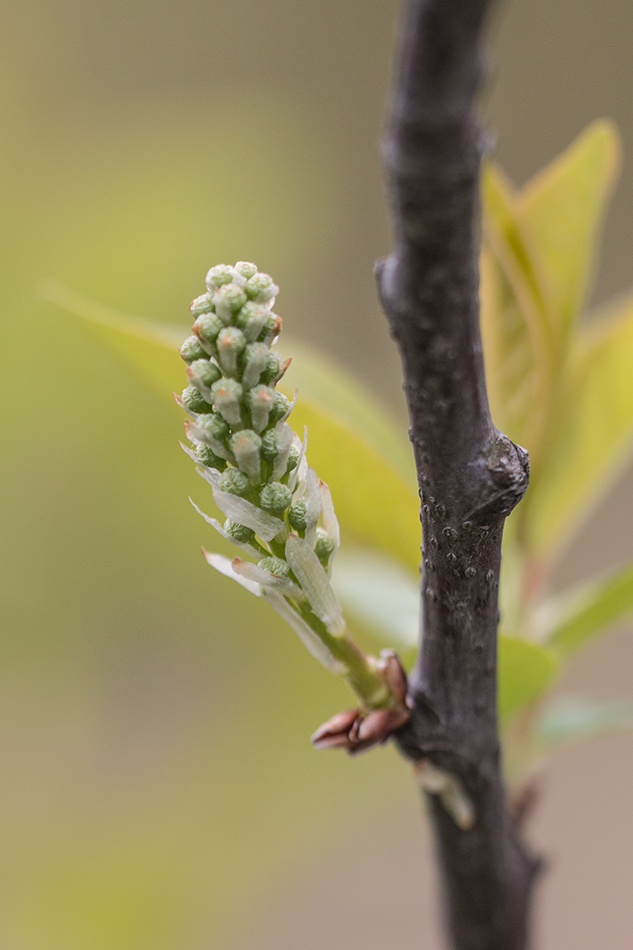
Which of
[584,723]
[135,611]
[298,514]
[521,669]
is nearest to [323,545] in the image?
[298,514]

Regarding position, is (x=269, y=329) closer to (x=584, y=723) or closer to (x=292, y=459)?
(x=292, y=459)

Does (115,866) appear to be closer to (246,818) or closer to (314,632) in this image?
(246,818)

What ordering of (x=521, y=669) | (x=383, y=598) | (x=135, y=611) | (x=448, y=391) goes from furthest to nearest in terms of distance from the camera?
(x=135, y=611)
(x=383, y=598)
(x=521, y=669)
(x=448, y=391)

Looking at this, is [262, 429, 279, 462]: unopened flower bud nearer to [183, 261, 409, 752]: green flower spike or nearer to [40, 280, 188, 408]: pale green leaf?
[183, 261, 409, 752]: green flower spike

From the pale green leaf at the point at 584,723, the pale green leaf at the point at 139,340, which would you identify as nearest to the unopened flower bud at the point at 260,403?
the pale green leaf at the point at 139,340

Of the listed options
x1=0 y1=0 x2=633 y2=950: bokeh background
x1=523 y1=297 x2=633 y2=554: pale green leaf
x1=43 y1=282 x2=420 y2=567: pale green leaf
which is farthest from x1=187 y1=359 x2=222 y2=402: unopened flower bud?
x1=0 y1=0 x2=633 y2=950: bokeh background

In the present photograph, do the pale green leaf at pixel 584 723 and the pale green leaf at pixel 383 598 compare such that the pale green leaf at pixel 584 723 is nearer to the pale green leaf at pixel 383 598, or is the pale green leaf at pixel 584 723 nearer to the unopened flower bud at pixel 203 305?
the pale green leaf at pixel 383 598
